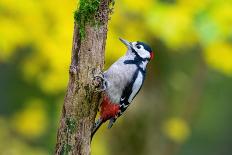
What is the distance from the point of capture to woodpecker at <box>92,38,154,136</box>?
568cm

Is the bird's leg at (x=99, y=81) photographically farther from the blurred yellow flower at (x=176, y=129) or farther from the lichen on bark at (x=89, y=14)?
the blurred yellow flower at (x=176, y=129)

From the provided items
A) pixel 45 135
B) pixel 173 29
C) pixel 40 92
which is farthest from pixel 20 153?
pixel 173 29

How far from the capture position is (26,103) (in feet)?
35.6

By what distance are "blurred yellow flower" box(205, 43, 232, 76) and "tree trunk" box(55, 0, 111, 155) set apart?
3.10 m

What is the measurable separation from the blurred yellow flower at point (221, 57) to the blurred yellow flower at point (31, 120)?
3.18 m

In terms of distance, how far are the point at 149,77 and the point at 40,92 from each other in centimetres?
232

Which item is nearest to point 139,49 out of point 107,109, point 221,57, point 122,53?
point 107,109

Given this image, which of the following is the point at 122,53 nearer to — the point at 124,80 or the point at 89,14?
the point at 124,80

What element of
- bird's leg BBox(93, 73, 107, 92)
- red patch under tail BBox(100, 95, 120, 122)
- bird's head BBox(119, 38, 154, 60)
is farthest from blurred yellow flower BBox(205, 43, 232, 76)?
bird's leg BBox(93, 73, 107, 92)

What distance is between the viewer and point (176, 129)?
32.1 feet

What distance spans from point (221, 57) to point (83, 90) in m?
3.32

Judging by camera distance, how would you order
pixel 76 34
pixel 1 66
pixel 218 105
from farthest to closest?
1. pixel 218 105
2. pixel 1 66
3. pixel 76 34

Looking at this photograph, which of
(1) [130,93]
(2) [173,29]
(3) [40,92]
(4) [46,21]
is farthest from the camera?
(3) [40,92]

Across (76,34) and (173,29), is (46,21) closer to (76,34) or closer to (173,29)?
(173,29)
